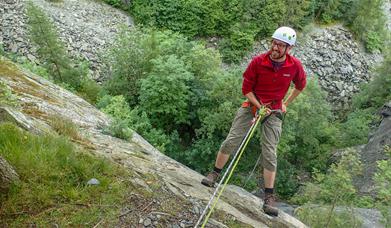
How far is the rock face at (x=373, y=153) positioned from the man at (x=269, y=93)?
36.9ft

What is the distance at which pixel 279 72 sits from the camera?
19.5ft

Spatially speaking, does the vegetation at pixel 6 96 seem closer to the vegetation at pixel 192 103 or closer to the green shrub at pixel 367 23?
the vegetation at pixel 192 103

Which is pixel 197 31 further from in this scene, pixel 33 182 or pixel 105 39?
pixel 33 182

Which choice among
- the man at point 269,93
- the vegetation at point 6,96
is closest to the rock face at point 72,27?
the vegetation at point 6,96

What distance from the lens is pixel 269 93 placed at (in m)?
6.21

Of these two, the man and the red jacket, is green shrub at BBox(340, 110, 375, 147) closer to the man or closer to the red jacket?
the man

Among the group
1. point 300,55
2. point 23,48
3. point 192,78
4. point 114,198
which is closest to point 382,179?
point 114,198

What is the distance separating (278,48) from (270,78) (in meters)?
0.56

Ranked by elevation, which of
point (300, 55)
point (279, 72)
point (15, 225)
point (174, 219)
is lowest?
point (15, 225)

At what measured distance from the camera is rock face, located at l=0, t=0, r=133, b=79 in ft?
80.4

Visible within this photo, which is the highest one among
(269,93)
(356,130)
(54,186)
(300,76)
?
(300,76)

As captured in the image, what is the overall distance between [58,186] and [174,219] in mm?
1505

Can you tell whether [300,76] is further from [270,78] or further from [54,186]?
[54,186]

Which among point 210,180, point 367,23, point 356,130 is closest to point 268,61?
point 210,180
